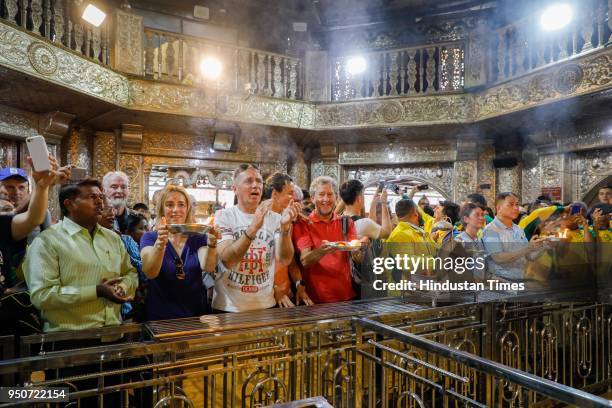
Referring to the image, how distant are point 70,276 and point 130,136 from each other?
6018mm

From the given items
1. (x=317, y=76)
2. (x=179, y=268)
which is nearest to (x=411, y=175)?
(x=317, y=76)

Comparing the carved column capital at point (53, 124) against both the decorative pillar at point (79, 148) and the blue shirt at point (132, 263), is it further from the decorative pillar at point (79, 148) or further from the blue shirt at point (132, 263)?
the blue shirt at point (132, 263)

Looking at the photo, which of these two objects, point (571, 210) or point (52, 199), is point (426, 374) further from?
point (52, 199)

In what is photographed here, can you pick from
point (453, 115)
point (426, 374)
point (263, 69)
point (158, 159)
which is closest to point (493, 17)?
point (453, 115)

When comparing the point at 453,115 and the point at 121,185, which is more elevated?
the point at 453,115

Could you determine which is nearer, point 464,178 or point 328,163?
point 464,178

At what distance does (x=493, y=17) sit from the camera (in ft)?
26.6

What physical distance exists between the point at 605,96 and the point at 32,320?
280 inches

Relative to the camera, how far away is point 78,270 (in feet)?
6.50

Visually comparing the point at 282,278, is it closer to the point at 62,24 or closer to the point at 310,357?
the point at 310,357

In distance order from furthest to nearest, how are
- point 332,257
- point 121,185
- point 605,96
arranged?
point 605,96, point 121,185, point 332,257

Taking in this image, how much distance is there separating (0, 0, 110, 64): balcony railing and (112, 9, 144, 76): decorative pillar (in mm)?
152

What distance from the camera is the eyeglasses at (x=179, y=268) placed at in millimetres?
2334

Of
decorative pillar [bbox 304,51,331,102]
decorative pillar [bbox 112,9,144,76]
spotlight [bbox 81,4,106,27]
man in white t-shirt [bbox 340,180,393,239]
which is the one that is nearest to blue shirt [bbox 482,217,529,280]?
man in white t-shirt [bbox 340,180,393,239]
